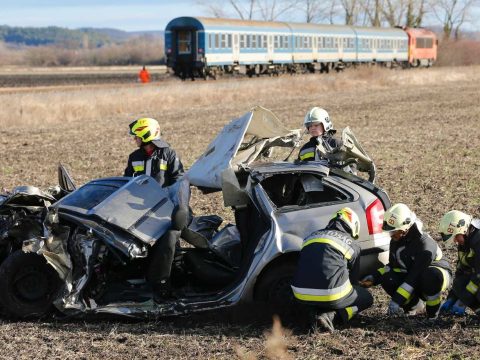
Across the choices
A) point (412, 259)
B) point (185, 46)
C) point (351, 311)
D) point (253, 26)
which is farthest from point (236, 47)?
point (351, 311)

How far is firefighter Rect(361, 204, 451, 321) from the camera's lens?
6062mm

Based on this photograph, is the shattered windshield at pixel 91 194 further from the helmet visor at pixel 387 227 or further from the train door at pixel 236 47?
the train door at pixel 236 47

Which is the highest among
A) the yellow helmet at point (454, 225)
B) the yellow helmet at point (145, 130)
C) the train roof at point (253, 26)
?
the train roof at point (253, 26)

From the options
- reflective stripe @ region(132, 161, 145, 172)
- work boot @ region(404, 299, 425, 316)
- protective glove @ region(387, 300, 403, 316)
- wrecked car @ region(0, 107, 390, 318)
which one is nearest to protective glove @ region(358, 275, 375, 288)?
wrecked car @ region(0, 107, 390, 318)

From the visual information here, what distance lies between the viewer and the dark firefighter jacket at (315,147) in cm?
850

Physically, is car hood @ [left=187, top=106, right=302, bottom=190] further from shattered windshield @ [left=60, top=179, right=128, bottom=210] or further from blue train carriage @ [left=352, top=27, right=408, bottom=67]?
blue train carriage @ [left=352, top=27, right=408, bottom=67]

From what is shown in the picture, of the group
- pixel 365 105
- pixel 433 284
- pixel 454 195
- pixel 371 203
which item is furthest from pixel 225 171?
pixel 365 105

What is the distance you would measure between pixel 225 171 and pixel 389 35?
2202 inches

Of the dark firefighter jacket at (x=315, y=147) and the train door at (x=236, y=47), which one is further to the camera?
the train door at (x=236, y=47)

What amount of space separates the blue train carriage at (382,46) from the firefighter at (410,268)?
5044 centimetres

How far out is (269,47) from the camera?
44.6 m

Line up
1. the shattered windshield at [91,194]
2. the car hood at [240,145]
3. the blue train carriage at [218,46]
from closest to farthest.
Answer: the shattered windshield at [91,194], the car hood at [240,145], the blue train carriage at [218,46]

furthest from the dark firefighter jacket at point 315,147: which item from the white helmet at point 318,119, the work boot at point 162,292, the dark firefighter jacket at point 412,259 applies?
the work boot at point 162,292

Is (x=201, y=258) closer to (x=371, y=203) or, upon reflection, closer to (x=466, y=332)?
(x=371, y=203)
